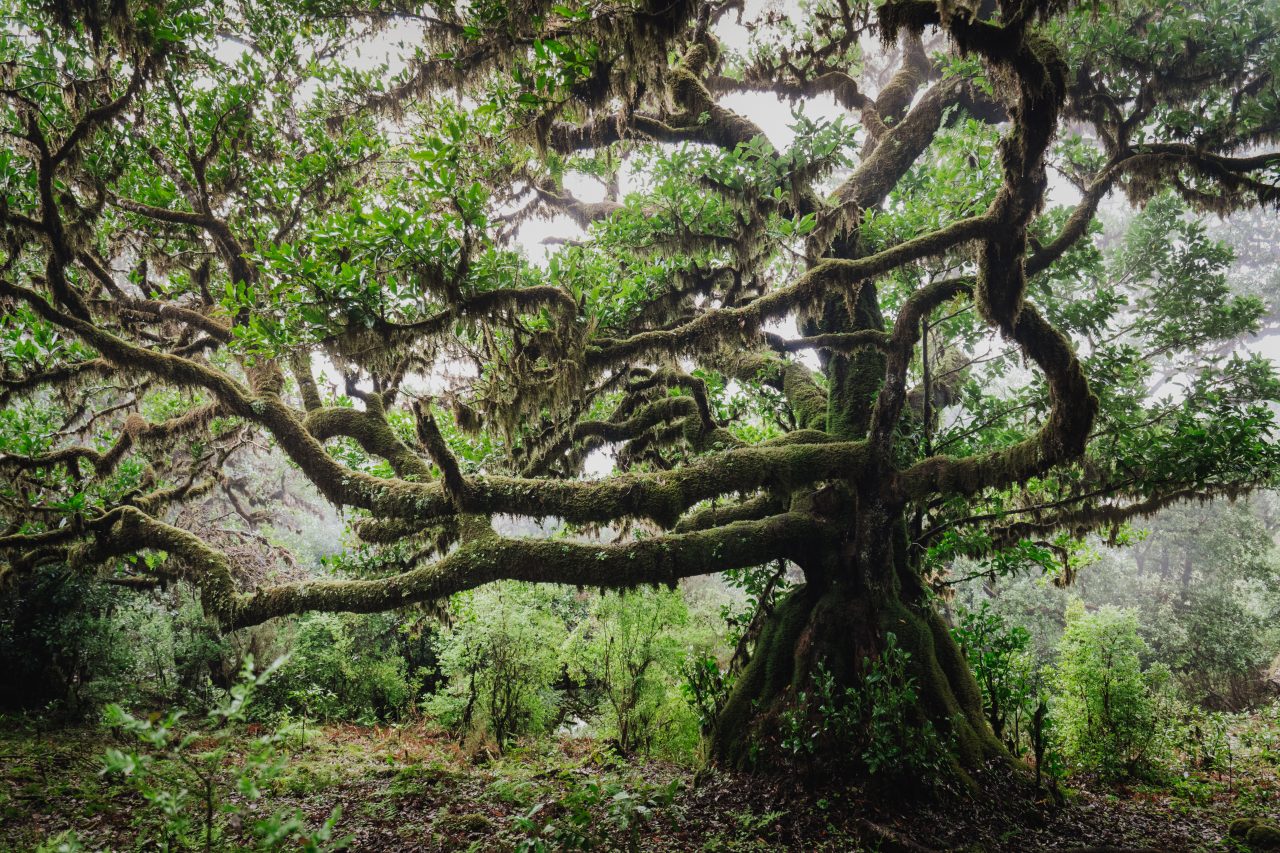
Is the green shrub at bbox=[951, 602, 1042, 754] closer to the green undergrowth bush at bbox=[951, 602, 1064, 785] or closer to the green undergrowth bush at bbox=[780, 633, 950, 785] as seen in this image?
the green undergrowth bush at bbox=[951, 602, 1064, 785]

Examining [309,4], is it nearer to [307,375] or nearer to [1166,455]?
[307,375]

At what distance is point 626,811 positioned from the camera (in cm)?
417

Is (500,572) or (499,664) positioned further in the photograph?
(499,664)

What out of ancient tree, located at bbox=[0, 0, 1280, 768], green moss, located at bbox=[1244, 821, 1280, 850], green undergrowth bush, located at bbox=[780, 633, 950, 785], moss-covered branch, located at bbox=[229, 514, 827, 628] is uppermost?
ancient tree, located at bbox=[0, 0, 1280, 768]

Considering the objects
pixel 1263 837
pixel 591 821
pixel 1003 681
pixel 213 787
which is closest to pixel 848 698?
pixel 1003 681

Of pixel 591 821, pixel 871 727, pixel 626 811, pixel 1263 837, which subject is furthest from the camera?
pixel 871 727

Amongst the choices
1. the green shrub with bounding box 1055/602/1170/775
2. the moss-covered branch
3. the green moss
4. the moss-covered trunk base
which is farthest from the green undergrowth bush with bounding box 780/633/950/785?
the green shrub with bounding box 1055/602/1170/775

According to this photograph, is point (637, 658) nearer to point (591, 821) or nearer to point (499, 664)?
point (499, 664)

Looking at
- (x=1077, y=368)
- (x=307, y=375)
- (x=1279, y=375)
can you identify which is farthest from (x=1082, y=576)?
(x=307, y=375)

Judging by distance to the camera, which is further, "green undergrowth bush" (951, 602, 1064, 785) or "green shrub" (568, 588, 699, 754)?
"green shrub" (568, 588, 699, 754)

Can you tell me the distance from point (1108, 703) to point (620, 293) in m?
9.41

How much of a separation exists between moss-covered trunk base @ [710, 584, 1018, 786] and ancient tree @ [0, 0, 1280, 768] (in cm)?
6

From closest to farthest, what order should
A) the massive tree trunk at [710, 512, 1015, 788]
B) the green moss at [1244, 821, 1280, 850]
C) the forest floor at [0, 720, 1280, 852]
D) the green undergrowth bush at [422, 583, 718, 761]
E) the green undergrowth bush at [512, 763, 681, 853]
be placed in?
1. the green undergrowth bush at [512, 763, 681, 853]
2. the forest floor at [0, 720, 1280, 852]
3. the green moss at [1244, 821, 1280, 850]
4. the massive tree trunk at [710, 512, 1015, 788]
5. the green undergrowth bush at [422, 583, 718, 761]

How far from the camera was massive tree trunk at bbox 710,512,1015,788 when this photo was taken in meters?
6.28
